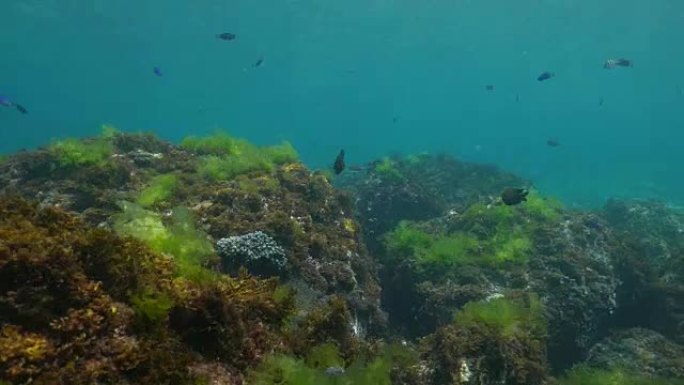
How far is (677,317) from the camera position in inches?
505

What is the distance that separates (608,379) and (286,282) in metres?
6.04

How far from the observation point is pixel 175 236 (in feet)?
23.5

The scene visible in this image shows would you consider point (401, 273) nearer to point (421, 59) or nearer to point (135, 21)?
point (135, 21)

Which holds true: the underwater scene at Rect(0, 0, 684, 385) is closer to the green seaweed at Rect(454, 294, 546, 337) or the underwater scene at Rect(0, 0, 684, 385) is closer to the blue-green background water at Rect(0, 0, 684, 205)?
the green seaweed at Rect(454, 294, 546, 337)

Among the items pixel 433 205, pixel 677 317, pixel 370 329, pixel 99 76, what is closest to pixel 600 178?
pixel 433 205

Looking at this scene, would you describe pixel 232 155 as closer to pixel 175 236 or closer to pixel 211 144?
pixel 211 144

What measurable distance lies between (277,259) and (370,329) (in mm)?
2601

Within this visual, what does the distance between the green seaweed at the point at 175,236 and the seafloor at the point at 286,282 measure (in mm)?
47

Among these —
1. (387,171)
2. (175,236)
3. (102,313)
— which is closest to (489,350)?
(175,236)

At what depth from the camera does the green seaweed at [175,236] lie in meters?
5.79

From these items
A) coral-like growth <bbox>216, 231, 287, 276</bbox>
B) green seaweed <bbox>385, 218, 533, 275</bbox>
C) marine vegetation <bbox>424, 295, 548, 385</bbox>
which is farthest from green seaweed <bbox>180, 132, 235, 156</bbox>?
marine vegetation <bbox>424, 295, 548, 385</bbox>

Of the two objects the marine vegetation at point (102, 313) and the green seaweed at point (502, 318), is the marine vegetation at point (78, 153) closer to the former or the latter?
the marine vegetation at point (102, 313)

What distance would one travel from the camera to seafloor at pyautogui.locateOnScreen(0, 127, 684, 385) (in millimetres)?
4215

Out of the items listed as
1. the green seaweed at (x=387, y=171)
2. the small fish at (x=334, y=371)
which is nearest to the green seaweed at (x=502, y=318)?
the small fish at (x=334, y=371)
